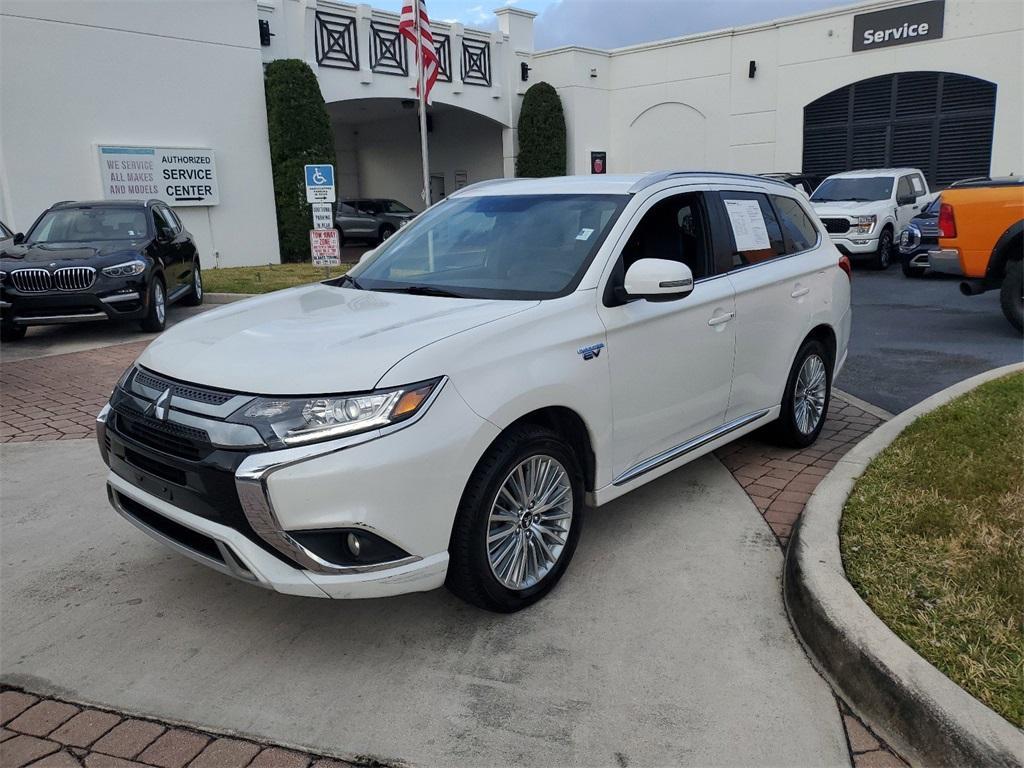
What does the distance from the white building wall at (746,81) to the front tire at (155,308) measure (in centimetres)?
1834

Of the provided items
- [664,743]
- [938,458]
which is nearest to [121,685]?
[664,743]

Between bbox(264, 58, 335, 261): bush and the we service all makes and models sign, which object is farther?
bbox(264, 58, 335, 261): bush

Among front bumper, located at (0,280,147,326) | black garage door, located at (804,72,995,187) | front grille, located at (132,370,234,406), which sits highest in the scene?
black garage door, located at (804,72,995,187)

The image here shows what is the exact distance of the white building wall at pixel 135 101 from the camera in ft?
49.5

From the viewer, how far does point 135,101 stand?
16.6m

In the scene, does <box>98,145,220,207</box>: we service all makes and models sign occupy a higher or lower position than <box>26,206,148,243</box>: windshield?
higher

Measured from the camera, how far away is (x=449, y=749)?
2.74 meters

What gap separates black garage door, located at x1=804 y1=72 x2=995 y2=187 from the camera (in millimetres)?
20734

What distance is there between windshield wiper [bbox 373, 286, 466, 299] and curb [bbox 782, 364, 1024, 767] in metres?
1.94

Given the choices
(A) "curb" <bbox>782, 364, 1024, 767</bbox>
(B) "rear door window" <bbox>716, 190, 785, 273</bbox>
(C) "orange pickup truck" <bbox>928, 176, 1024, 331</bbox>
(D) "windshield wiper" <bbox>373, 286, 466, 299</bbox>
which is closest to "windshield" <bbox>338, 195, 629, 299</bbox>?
(D) "windshield wiper" <bbox>373, 286, 466, 299</bbox>

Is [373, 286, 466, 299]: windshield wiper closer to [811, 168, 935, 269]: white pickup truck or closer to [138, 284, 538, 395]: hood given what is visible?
[138, 284, 538, 395]: hood

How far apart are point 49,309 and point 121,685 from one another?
26.1 ft

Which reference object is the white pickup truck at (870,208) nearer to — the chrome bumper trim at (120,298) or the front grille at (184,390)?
the chrome bumper trim at (120,298)

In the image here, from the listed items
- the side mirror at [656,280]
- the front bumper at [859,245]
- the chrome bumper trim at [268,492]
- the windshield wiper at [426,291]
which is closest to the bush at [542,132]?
the front bumper at [859,245]
